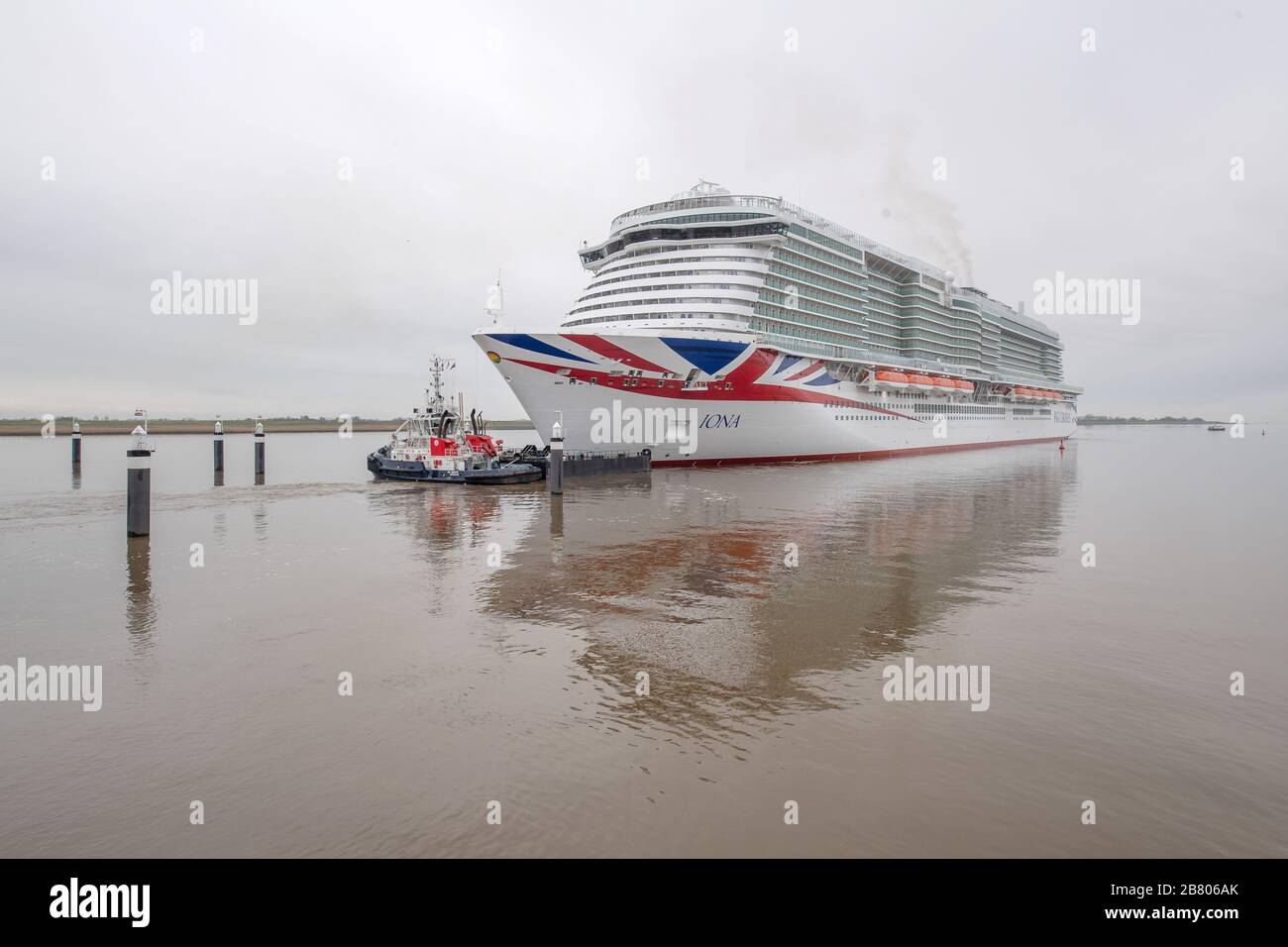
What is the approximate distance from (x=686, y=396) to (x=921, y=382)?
2643 centimetres

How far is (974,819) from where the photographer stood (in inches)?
206

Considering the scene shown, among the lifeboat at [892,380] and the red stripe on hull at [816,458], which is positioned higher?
the lifeboat at [892,380]

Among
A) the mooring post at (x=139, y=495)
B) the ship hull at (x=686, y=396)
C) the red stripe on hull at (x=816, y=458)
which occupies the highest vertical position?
the ship hull at (x=686, y=396)

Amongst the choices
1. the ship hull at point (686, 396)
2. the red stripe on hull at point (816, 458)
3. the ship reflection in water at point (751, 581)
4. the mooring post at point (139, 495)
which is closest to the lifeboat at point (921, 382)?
the red stripe on hull at point (816, 458)

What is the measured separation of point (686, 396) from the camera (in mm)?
36688

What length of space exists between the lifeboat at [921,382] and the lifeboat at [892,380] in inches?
40.7

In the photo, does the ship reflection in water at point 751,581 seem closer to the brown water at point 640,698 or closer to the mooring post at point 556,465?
the brown water at point 640,698

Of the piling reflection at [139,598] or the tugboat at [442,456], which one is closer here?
the piling reflection at [139,598]

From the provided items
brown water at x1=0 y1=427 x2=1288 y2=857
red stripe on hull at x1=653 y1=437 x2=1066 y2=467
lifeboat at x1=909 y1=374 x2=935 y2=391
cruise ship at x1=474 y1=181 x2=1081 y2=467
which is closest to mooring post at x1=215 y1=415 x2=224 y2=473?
cruise ship at x1=474 y1=181 x2=1081 y2=467

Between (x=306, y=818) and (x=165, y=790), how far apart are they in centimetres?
139

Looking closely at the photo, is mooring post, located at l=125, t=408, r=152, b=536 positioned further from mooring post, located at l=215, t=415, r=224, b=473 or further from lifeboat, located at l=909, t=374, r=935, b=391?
lifeboat, located at l=909, t=374, r=935, b=391

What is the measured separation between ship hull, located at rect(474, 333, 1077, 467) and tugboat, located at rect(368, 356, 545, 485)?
3169 millimetres

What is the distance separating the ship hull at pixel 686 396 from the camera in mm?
34125
